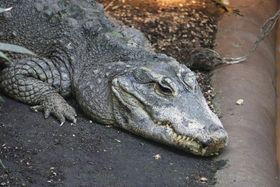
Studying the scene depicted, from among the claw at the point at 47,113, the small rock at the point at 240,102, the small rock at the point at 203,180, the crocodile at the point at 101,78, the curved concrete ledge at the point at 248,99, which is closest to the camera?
the small rock at the point at 203,180

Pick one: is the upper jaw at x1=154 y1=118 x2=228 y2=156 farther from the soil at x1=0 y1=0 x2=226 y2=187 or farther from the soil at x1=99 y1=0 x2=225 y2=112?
the soil at x1=99 y1=0 x2=225 y2=112

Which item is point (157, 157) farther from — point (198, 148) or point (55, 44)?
point (55, 44)

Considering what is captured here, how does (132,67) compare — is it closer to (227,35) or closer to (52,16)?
(52,16)

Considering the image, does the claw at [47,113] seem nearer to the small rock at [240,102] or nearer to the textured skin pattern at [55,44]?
the textured skin pattern at [55,44]

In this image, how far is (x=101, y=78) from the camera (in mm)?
5051

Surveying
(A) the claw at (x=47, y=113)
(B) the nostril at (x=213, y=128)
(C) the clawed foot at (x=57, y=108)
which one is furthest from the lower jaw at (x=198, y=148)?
(A) the claw at (x=47, y=113)

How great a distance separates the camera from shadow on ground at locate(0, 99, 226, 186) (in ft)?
13.7

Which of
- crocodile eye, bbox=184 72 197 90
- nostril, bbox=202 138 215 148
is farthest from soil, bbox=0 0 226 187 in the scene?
crocodile eye, bbox=184 72 197 90

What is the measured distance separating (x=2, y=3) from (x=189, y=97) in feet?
5.96

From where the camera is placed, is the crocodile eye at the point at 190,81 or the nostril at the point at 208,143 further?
the crocodile eye at the point at 190,81

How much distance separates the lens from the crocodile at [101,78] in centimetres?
467

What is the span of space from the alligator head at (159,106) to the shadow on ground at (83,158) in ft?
0.31

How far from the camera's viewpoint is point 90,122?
495 cm

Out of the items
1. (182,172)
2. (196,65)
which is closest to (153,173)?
(182,172)
